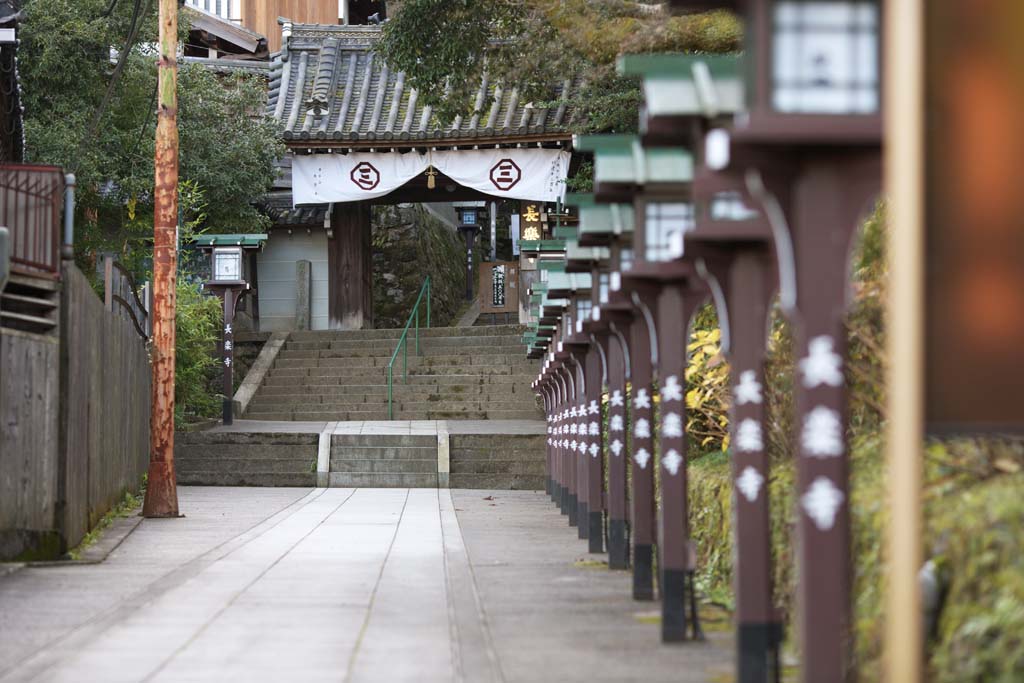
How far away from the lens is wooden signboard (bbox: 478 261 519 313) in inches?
1518

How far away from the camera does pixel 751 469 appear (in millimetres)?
6527

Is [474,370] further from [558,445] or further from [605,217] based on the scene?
[605,217]

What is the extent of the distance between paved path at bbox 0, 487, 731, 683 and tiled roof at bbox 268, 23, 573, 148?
1598 cm

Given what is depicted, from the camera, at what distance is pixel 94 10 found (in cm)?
2511

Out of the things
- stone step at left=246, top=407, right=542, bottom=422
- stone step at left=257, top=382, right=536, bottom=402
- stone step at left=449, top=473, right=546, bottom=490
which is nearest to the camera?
stone step at left=449, top=473, right=546, bottom=490

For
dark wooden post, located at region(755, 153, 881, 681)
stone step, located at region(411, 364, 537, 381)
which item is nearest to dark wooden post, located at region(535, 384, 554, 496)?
stone step, located at region(411, 364, 537, 381)

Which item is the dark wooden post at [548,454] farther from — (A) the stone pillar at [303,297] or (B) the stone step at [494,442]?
(A) the stone pillar at [303,297]

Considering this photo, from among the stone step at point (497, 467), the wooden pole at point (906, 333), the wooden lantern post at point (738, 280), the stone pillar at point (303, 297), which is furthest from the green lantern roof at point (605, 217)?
the stone pillar at point (303, 297)

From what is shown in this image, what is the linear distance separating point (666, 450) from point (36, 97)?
1952cm

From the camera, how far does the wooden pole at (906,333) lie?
12.7 feet

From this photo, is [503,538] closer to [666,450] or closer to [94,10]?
[666,450]

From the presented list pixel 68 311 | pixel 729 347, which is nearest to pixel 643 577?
pixel 729 347

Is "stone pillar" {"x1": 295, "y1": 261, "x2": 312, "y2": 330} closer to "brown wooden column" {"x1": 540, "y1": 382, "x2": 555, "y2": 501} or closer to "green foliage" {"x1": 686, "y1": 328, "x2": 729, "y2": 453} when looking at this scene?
"brown wooden column" {"x1": 540, "y1": 382, "x2": 555, "y2": 501}

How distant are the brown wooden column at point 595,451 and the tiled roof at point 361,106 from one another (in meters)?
15.7
